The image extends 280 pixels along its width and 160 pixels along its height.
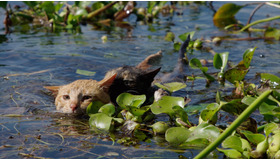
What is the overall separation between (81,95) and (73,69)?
6.42ft

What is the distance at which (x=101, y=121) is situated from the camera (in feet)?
10.1

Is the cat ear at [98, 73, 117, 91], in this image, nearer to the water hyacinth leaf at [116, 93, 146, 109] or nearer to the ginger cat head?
the ginger cat head

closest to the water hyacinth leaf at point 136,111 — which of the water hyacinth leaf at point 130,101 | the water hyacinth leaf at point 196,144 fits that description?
the water hyacinth leaf at point 130,101

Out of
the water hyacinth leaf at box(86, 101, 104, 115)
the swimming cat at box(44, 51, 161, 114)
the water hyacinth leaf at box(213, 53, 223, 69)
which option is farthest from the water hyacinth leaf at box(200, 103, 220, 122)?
the water hyacinth leaf at box(213, 53, 223, 69)

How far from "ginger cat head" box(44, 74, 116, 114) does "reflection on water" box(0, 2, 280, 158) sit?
140 mm

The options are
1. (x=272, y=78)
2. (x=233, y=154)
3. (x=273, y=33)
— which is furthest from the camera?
(x=273, y=33)

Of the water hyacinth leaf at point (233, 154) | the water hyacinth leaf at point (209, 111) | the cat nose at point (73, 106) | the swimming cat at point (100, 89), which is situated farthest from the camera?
the swimming cat at point (100, 89)

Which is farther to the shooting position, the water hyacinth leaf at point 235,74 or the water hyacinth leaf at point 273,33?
the water hyacinth leaf at point 273,33

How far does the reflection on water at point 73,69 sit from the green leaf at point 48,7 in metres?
0.53

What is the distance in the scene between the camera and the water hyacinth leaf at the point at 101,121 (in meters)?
3.02

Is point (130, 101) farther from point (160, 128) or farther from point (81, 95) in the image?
point (81, 95)

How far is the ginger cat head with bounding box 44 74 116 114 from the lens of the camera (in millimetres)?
3578

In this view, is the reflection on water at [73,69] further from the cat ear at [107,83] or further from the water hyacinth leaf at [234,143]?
the cat ear at [107,83]

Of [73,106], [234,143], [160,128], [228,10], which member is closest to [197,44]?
[228,10]
